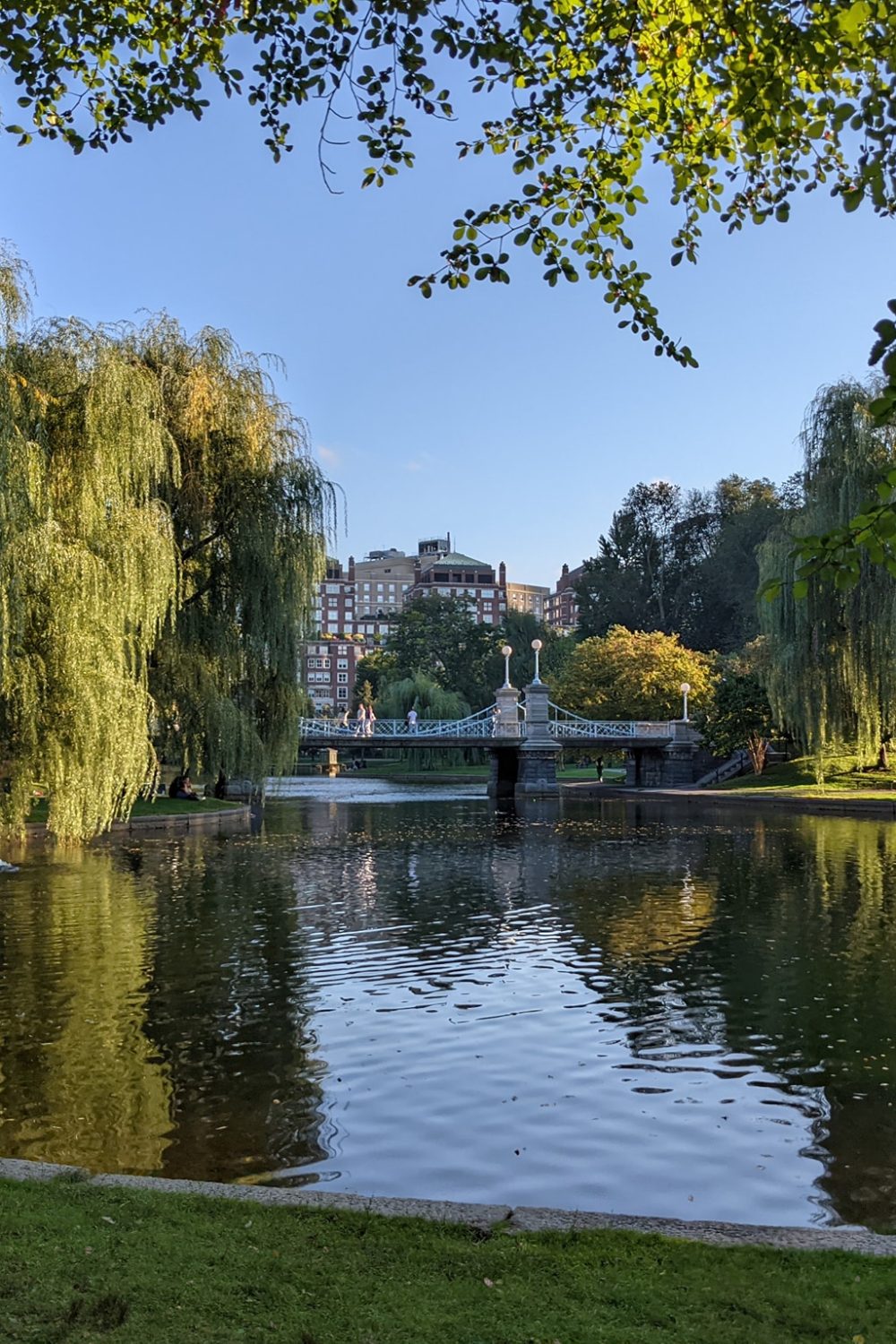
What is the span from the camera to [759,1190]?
6051 mm

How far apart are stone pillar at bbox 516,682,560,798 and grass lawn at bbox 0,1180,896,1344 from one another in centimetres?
4949

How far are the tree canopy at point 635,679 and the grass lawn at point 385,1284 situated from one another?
191 feet

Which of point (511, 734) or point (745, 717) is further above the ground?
point (745, 717)

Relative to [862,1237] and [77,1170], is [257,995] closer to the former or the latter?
[77,1170]

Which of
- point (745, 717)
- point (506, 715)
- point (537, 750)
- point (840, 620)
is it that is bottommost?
point (537, 750)

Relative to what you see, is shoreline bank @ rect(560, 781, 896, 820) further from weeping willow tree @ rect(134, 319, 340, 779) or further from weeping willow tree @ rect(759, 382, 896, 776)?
weeping willow tree @ rect(134, 319, 340, 779)

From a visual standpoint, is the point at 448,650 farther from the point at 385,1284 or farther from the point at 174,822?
the point at 385,1284

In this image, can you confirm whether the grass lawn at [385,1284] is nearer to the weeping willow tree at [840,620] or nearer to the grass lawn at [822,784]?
the weeping willow tree at [840,620]

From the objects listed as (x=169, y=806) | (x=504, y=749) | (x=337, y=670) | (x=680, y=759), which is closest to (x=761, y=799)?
(x=680, y=759)

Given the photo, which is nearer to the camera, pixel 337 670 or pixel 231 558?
pixel 231 558

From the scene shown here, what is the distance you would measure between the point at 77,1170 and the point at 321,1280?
1.73 meters

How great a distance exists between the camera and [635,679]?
206 ft

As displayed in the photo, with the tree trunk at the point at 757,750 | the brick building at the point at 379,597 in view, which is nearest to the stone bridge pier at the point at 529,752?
the tree trunk at the point at 757,750

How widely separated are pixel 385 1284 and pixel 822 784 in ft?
125
